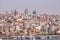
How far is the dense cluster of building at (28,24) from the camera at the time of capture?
339cm

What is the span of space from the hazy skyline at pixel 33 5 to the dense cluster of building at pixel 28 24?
0.11 metres

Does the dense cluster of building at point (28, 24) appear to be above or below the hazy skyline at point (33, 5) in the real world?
below

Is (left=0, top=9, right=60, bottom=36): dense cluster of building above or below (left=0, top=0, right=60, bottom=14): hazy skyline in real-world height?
below

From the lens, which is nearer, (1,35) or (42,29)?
(1,35)

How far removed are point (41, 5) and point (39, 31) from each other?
474 millimetres

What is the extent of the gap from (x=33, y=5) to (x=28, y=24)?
1.18ft

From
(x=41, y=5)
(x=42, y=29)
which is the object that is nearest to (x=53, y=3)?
(x=41, y=5)

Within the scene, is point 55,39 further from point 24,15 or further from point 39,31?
point 24,15

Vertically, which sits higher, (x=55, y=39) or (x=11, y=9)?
(x=11, y=9)

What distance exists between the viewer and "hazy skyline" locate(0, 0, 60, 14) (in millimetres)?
3328

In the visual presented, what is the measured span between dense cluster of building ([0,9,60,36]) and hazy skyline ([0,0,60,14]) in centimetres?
11

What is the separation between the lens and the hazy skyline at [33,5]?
10.9ft

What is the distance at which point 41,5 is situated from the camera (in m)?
3.40

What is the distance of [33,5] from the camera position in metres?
3.40
